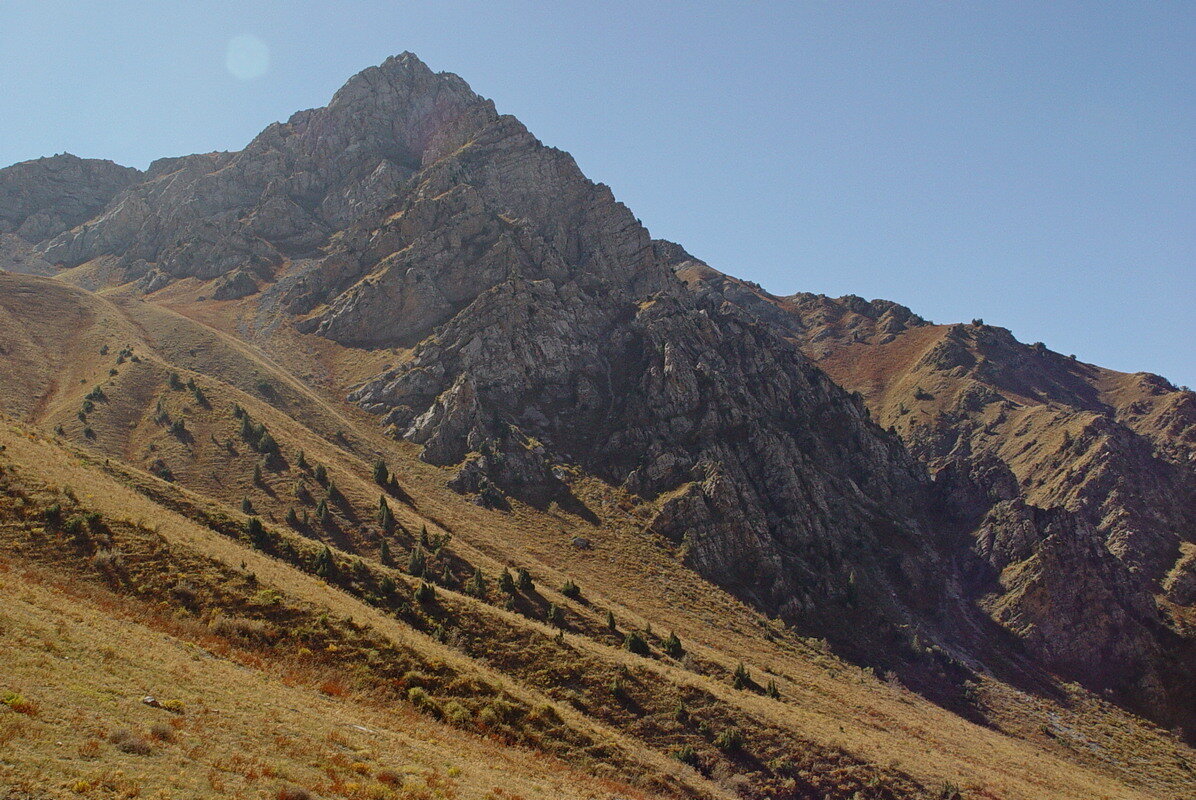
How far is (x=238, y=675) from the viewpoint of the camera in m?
24.2

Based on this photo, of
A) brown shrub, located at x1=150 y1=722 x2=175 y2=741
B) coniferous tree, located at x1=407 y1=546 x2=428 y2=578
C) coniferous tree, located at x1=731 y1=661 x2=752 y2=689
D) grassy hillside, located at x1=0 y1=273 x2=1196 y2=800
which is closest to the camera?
brown shrub, located at x1=150 y1=722 x2=175 y2=741

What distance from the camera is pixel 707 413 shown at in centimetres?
9669

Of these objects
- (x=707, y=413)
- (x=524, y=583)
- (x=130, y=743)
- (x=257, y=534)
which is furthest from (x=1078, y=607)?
(x=130, y=743)

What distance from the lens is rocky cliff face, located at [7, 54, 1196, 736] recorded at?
80125mm

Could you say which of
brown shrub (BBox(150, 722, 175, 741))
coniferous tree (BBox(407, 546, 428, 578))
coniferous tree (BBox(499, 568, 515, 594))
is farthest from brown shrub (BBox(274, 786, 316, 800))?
coniferous tree (BBox(499, 568, 515, 594))

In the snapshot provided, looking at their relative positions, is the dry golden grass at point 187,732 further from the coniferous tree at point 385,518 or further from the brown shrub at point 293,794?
the coniferous tree at point 385,518

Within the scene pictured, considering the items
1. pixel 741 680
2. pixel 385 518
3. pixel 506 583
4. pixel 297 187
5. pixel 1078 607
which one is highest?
pixel 297 187

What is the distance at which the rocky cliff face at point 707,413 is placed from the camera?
80.1 m

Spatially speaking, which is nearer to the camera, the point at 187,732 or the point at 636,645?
the point at 187,732

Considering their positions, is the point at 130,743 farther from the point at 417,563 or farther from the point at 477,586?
the point at 417,563

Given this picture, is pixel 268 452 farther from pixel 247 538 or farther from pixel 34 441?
pixel 247 538

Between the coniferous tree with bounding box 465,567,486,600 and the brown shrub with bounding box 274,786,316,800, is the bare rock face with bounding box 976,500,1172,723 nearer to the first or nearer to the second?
the coniferous tree with bounding box 465,567,486,600

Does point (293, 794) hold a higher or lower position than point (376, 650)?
higher

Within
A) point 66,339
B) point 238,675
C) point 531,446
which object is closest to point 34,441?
point 238,675
